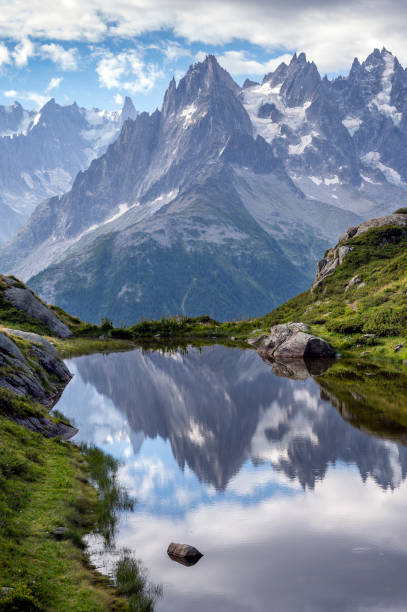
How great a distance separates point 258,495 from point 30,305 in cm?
6767

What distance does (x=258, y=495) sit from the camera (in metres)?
27.4

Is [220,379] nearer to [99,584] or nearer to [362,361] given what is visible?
[362,361]

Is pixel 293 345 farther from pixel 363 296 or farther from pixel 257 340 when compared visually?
pixel 257 340

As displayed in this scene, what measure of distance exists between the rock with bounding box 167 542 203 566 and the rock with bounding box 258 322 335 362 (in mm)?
55648

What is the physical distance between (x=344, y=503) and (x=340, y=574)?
6.79 metres

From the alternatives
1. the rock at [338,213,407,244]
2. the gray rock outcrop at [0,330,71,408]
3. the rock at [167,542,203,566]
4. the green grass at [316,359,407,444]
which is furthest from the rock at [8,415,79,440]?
the rock at [338,213,407,244]

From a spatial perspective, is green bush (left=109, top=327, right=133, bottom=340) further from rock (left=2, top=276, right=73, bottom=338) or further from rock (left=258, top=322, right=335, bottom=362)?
rock (left=258, top=322, right=335, bottom=362)

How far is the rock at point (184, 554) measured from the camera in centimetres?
2084

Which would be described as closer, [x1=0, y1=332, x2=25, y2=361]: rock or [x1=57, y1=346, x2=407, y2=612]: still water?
[x1=57, y1=346, x2=407, y2=612]: still water

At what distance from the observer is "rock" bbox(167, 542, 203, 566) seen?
20844mm

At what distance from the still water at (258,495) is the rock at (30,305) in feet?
115

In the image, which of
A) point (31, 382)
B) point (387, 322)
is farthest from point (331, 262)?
point (31, 382)

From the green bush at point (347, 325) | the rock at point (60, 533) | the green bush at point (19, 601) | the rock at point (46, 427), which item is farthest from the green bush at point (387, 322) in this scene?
the green bush at point (19, 601)

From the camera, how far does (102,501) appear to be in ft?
86.3
